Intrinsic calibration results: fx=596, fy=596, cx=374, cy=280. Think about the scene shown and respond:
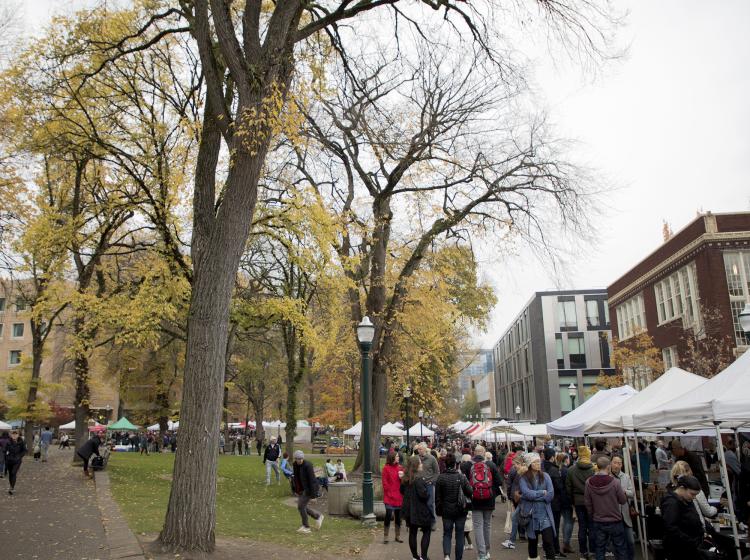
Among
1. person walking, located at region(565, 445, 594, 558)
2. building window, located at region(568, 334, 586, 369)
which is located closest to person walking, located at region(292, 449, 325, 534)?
person walking, located at region(565, 445, 594, 558)

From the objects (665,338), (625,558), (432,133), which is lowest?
(625,558)

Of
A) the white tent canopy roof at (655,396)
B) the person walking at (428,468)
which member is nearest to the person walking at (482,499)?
the person walking at (428,468)

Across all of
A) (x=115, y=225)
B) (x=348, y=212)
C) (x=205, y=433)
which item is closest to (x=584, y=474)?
(x=205, y=433)

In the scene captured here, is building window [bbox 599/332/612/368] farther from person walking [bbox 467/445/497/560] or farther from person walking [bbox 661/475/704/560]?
person walking [bbox 661/475/704/560]

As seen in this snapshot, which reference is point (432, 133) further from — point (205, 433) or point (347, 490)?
point (205, 433)

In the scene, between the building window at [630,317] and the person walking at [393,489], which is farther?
the building window at [630,317]

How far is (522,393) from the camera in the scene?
76.2 metres

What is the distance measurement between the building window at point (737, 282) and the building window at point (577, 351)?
3529 centimetres

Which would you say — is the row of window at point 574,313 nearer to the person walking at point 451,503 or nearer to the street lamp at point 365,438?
the street lamp at point 365,438

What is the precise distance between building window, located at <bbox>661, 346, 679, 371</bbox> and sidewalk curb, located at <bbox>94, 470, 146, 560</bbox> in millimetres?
28633

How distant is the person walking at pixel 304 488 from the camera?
12.0m

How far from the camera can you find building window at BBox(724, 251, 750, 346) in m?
27.7

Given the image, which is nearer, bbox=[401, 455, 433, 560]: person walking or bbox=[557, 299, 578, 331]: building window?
bbox=[401, 455, 433, 560]: person walking

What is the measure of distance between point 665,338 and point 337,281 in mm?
23061
